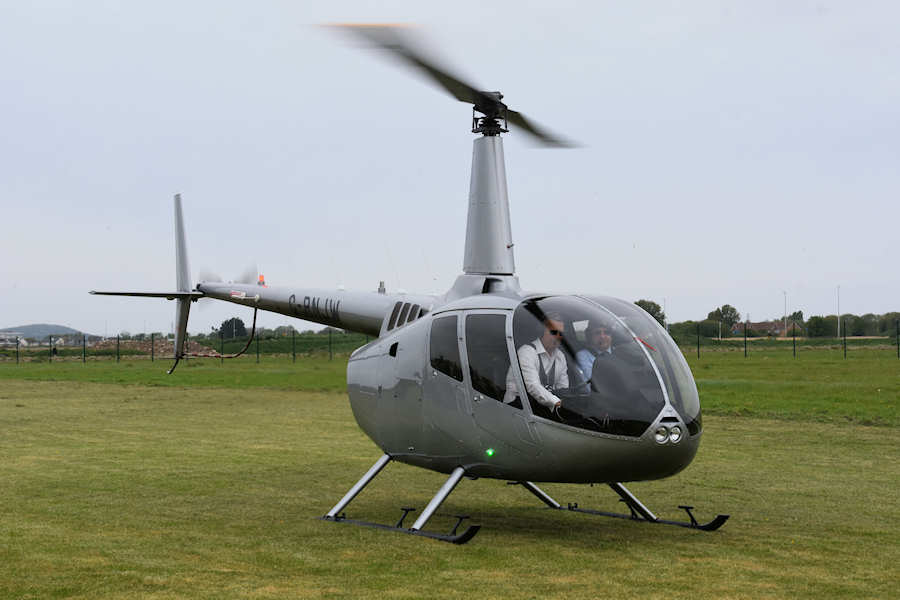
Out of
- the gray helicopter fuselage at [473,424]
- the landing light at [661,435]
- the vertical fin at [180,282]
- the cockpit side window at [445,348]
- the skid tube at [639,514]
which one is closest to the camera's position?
the landing light at [661,435]

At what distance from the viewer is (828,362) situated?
A: 4206cm

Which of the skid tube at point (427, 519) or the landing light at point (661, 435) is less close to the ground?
the landing light at point (661, 435)

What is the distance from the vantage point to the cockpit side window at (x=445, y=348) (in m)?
8.81

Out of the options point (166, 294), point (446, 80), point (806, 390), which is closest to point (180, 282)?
point (166, 294)

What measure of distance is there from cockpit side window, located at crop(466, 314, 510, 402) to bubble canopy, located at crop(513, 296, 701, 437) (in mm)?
182

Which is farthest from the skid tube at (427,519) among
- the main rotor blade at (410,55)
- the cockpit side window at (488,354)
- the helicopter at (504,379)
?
the main rotor blade at (410,55)

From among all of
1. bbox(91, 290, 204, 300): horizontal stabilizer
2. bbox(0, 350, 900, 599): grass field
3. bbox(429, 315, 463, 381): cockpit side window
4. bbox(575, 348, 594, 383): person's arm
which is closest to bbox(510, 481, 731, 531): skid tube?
bbox(0, 350, 900, 599): grass field

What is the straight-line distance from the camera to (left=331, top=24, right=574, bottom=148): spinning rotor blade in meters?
6.96

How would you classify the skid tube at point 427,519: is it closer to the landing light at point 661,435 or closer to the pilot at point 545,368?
the pilot at point 545,368

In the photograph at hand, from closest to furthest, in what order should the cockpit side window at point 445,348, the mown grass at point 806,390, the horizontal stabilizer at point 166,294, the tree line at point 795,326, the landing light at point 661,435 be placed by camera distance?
the landing light at point 661,435, the cockpit side window at point 445,348, the horizontal stabilizer at point 166,294, the mown grass at point 806,390, the tree line at point 795,326

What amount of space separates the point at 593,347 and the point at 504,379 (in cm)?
84

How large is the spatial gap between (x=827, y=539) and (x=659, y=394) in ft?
8.04

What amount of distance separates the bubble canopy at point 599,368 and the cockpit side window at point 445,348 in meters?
0.71

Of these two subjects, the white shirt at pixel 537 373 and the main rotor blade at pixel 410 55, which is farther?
the white shirt at pixel 537 373
